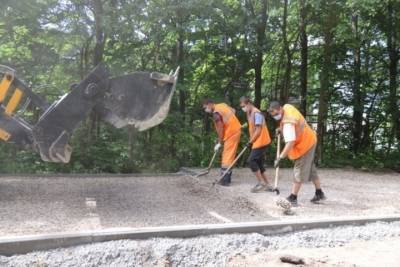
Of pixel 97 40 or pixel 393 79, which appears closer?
pixel 97 40

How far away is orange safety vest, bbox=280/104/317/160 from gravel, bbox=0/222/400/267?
1448 millimetres

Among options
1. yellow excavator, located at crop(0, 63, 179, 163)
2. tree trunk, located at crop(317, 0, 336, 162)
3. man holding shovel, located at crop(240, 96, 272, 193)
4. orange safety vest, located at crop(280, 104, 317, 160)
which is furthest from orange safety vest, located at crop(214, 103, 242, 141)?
tree trunk, located at crop(317, 0, 336, 162)

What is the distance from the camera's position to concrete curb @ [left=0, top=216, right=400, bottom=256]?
3924mm

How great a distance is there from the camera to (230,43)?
1167cm

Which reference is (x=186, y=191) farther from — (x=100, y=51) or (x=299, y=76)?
(x=299, y=76)

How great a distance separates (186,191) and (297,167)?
2.01 metres

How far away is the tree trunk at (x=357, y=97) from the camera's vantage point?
12248mm

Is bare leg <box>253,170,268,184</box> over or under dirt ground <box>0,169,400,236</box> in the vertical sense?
over

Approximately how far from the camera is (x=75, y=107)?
503cm

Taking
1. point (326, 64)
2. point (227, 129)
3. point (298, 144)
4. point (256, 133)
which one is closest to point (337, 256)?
point (298, 144)

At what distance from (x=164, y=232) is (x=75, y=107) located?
1.74 metres

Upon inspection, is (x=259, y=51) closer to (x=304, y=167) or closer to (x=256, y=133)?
(x=256, y=133)

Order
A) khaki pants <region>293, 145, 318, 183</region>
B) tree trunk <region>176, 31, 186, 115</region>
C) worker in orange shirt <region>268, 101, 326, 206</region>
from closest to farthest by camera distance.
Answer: worker in orange shirt <region>268, 101, 326, 206</region> < khaki pants <region>293, 145, 318, 183</region> < tree trunk <region>176, 31, 186, 115</region>

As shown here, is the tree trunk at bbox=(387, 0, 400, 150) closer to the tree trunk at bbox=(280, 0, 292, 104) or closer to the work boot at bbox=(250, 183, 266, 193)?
the tree trunk at bbox=(280, 0, 292, 104)
